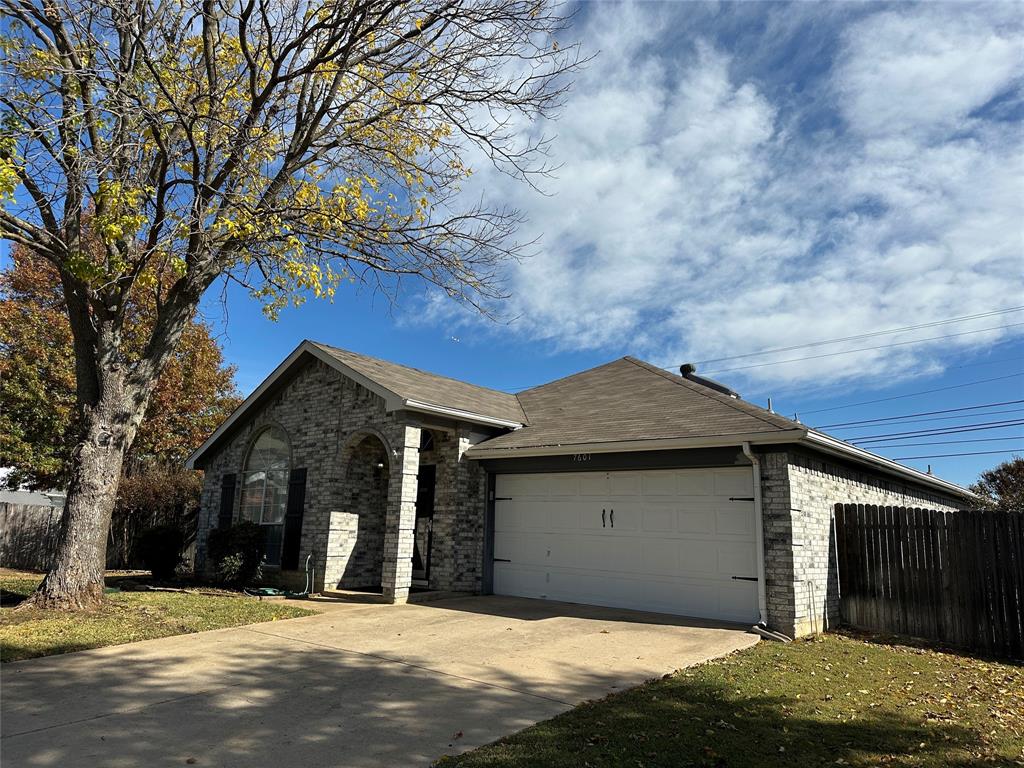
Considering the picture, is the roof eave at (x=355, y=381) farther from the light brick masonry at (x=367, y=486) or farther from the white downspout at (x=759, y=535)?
the white downspout at (x=759, y=535)

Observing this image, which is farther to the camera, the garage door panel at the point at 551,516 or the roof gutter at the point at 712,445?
the garage door panel at the point at 551,516

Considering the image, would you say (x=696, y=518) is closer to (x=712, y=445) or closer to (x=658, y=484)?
(x=658, y=484)

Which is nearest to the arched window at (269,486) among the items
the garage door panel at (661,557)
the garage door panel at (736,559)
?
the garage door panel at (661,557)

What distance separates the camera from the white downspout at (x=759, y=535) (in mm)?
8964

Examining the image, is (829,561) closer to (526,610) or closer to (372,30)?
(526,610)

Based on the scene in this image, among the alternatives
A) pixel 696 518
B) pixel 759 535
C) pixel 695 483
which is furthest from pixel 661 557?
pixel 759 535

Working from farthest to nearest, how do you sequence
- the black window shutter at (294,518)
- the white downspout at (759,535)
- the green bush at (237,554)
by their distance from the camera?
1. the black window shutter at (294,518)
2. the green bush at (237,554)
3. the white downspout at (759,535)

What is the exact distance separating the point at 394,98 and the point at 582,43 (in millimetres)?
2880

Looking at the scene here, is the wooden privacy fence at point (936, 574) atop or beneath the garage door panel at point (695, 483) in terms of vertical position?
beneath

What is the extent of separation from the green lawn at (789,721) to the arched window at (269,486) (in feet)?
33.9

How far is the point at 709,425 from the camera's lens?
996 cm

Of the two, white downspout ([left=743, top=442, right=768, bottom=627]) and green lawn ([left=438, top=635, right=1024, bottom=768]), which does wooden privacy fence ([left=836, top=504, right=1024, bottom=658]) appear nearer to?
green lawn ([left=438, top=635, right=1024, bottom=768])

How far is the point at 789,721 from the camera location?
5125mm

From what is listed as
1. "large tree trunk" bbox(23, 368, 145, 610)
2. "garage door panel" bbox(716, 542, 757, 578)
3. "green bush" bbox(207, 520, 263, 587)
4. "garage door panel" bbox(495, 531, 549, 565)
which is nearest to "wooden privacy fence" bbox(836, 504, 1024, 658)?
"garage door panel" bbox(716, 542, 757, 578)
